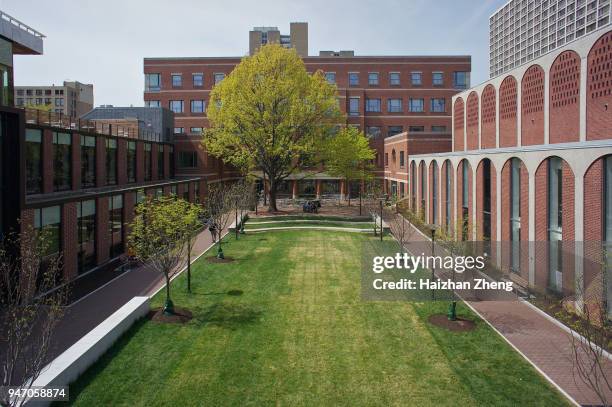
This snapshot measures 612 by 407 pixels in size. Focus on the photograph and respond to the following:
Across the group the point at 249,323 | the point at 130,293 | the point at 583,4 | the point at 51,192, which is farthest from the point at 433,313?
the point at 583,4

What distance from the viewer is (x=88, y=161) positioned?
30625mm

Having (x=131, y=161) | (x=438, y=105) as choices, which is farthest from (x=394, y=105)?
(x=131, y=161)

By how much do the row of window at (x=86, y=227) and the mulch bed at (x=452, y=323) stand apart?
1347cm

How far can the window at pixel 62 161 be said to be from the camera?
26.5 meters

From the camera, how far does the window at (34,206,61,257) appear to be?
20.4 m

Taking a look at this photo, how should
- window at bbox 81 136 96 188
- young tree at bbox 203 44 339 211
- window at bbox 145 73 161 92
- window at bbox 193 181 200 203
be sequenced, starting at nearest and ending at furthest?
window at bbox 81 136 96 188, window at bbox 193 181 200 203, young tree at bbox 203 44 339 211, window at bbox 145 73 161 92

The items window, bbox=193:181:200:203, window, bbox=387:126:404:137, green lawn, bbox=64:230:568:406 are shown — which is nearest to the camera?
green lawn, bbox=64:230:568:406

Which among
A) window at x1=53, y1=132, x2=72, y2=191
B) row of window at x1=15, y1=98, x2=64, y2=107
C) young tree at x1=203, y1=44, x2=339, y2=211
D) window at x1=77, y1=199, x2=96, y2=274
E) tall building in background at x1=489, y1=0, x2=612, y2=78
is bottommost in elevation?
window at x1=77, y1=199, x2=96, y2=274

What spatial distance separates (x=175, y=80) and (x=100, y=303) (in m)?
57.3

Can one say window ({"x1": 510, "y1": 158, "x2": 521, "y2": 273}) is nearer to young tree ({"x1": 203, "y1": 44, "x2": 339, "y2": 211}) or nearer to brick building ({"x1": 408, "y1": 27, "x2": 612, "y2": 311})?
brick building ({"x1": 408, "y1": 27, "x2": 612, "y2": 311})

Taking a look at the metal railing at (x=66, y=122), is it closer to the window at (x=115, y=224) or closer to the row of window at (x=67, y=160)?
the row of window at (x=67, y=160)

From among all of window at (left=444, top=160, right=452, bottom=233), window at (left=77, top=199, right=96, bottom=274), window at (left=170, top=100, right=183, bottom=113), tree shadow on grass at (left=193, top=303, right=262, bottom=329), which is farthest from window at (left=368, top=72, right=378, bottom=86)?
tree shadow on grass at (left=193, top=303, right=262, bottom=329)

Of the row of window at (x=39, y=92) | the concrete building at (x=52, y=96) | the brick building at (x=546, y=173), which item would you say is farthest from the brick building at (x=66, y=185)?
the row of window at (x=39, y=92)

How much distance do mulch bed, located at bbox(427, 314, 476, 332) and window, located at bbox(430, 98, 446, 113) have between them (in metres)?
58.0
